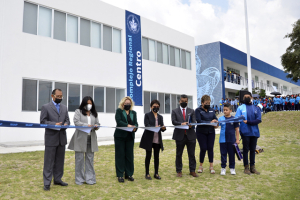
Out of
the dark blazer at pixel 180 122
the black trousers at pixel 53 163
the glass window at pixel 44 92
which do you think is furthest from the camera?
the glass window at pixel 44 92

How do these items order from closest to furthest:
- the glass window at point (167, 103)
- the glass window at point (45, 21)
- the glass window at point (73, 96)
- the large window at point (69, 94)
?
the large window at point (69, 94)
the glass window at point (45, 21)
the glass window at point (73, 96)
the glass window at point (167, 103)

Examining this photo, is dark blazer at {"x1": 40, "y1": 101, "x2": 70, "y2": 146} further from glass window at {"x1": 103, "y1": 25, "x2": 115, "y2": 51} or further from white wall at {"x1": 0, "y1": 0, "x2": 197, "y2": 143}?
glass window at {"x1": 103, "y1": 25, "x2": 115, "y2": 51}

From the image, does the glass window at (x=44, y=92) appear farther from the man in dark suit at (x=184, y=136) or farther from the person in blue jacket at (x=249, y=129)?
the person in blue jacket at (x=249, y=129)

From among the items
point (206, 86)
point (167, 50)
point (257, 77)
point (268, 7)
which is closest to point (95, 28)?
point (167, 50)

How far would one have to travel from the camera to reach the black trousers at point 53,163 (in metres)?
4.77

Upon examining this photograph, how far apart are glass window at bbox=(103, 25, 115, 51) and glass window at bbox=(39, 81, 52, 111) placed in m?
4.04

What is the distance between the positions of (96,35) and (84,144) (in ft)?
32.8

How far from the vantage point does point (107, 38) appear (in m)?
14.3

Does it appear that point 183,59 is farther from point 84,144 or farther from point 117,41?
point 84,144

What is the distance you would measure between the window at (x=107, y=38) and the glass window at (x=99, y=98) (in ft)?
8.00

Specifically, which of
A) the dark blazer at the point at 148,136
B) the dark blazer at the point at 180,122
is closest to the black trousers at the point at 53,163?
the dark blazer at the point at 148,136

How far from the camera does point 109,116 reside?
45.6 feet

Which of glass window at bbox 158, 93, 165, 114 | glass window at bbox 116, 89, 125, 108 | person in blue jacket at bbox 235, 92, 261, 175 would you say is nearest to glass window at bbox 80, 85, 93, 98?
glass window at bbox 116, 89, 125, 108

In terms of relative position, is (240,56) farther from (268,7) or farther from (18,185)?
(18,185)
